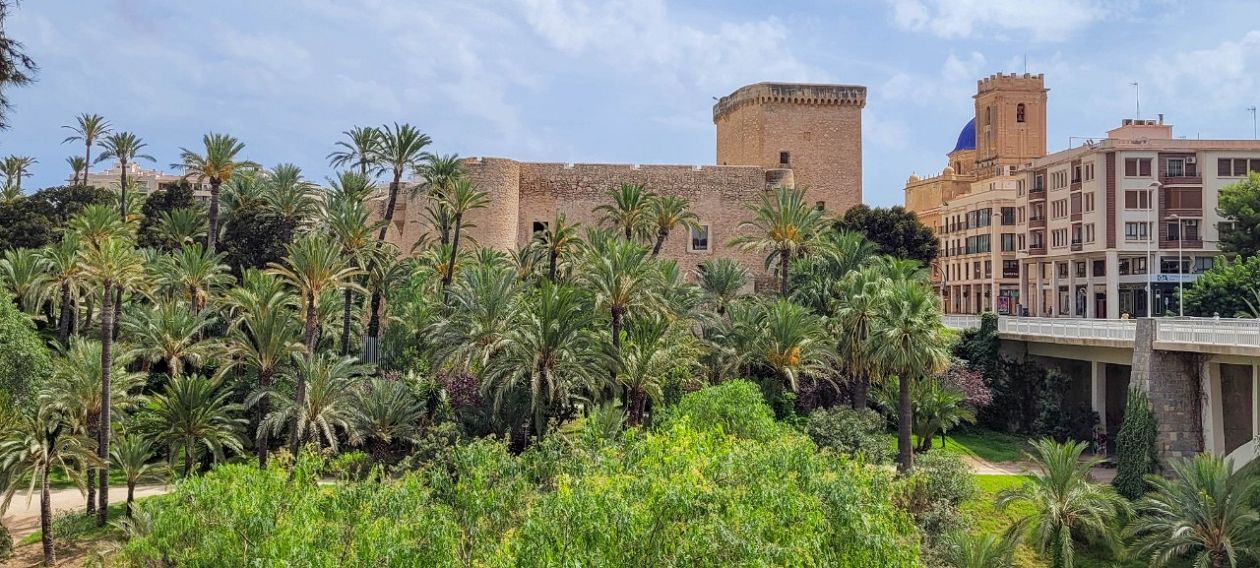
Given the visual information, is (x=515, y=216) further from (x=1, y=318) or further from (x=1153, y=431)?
(x=1153, y=431)

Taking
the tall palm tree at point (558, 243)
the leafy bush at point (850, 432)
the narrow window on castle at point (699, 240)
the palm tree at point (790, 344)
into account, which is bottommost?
the leafy bush at point (850, 432)

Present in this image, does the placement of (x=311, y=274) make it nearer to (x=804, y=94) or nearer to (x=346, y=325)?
(x=346, y=325)

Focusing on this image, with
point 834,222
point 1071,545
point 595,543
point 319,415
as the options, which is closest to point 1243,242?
point 834,222

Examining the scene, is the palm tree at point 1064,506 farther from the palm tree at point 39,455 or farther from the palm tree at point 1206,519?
the palm tree at point 39,455

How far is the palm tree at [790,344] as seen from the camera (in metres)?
32.8

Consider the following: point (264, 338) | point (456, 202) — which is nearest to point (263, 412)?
point (264, 338)

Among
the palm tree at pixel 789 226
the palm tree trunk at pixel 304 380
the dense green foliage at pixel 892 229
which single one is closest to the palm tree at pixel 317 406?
the palm tree trunk at pixel 304 380

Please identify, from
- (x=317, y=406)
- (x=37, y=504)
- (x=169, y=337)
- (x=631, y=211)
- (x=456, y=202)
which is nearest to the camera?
(x=317, y=406)

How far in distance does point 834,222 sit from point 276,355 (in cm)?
2595

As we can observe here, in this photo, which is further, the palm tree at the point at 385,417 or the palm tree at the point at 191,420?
the palm tree at the point at 385,417

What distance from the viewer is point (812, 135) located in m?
49.9

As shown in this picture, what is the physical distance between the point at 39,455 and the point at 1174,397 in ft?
87.3

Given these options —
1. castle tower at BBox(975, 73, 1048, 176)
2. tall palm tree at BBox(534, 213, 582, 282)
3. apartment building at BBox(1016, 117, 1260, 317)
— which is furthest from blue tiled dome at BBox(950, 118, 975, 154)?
tall palm tree at BBox(534, 213, 582, 282)

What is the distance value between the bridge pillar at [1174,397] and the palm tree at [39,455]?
82.4 feet
